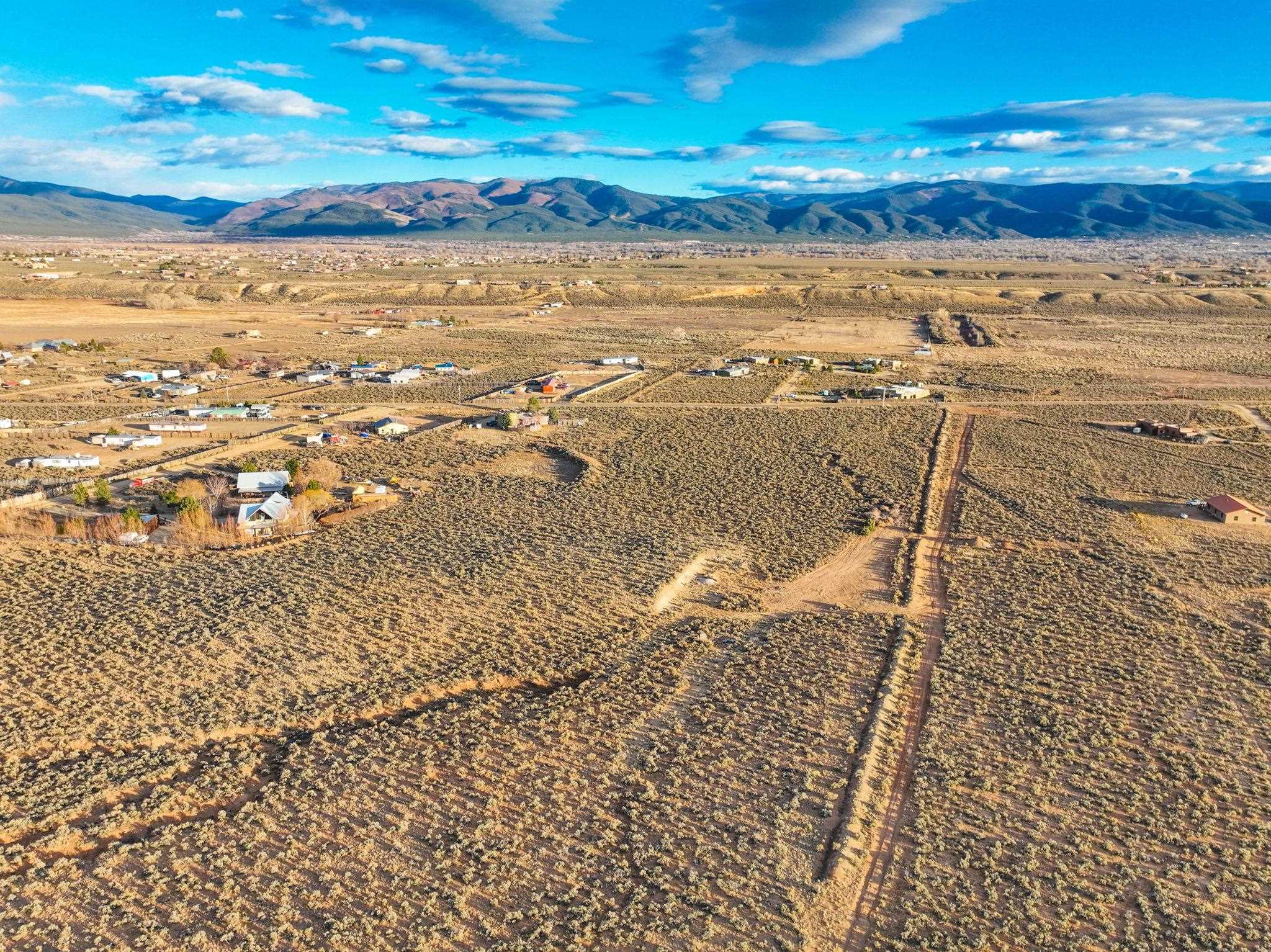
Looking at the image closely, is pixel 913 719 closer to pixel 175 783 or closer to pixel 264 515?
pixel 175 783

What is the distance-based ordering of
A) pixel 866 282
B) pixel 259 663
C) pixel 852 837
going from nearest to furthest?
pixel 852 837 < pixel 259 663 < pixel 866 282

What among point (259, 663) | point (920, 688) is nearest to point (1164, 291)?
point (920, 688)

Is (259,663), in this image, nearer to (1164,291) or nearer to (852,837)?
(852,837)

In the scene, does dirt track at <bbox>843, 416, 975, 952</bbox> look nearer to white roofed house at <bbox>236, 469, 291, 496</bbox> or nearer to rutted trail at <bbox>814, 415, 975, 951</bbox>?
rutted trail at <bbox>814, 415, 975, 951</bbox>

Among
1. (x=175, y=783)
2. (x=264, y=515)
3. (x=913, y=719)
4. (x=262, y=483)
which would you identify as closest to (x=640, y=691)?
(x=913, y=719)

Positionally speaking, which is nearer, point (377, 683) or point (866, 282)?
point (377, 683)

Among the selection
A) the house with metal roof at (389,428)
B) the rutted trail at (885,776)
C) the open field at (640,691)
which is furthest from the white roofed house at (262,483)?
the rutted trail at (885,776)

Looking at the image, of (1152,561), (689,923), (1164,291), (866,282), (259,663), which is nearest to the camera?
(689,923)

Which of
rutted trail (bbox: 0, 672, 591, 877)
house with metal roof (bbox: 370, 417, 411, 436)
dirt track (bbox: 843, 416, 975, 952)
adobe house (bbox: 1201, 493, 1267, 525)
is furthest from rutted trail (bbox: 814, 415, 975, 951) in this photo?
house with metal roof (bbox: 370, 417, 411, 436)
